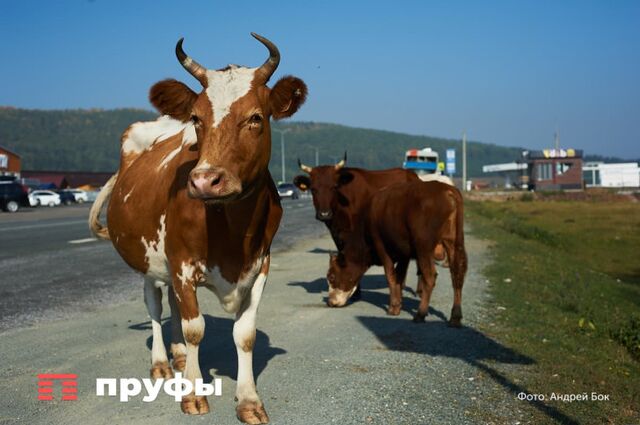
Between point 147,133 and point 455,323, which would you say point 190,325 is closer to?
point 147,133

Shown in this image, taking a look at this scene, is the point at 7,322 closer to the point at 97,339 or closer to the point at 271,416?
the point at 97,339

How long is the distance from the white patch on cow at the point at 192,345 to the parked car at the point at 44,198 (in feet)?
194

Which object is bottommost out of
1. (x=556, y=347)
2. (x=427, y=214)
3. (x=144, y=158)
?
(x=556, y=347)

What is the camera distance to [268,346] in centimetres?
775

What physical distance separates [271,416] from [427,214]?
17.3 feet

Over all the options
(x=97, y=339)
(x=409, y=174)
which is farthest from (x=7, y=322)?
(x=409, y=174)

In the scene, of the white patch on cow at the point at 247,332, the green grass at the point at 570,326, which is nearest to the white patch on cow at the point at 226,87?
the white patch on cow at the point at 247,332

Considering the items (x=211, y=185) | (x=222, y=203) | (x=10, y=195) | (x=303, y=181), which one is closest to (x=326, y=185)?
(x=303, y=181)

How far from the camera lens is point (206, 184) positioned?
15.3 ft

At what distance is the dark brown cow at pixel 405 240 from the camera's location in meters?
9.95

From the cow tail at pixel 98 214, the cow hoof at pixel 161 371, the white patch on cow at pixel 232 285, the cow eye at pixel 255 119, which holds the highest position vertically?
the cow eye at pixel 255 119

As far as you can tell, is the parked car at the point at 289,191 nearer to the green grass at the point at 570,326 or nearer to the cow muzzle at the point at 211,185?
the green grass at the point at 570,326

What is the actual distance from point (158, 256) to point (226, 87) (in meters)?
1.60

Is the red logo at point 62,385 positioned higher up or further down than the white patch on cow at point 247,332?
further down
